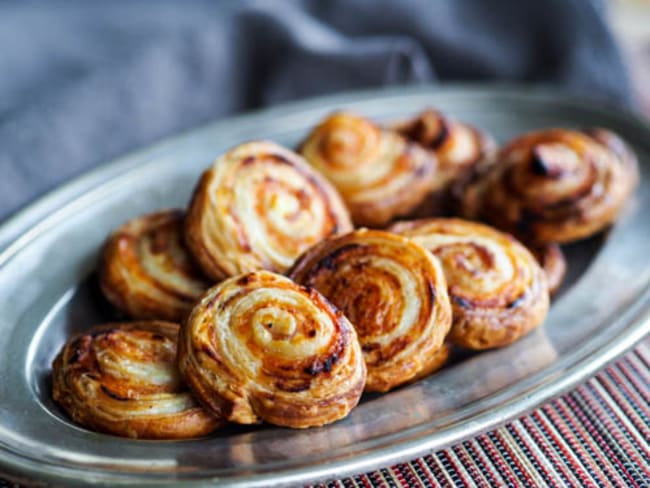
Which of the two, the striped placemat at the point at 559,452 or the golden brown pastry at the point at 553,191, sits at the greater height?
the golden brown pastry at the point at 553,191

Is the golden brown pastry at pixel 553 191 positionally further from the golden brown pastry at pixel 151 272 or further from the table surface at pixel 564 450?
the golden brown pastry at pixel 151 272

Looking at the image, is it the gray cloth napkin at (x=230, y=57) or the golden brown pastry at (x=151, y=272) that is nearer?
the golden brown pastry at (x=151, y=272)

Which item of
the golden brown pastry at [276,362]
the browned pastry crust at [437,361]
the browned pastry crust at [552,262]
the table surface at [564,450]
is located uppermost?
the golden brown pastry at [276,362]

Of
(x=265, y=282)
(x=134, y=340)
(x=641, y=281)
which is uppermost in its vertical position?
(x=265, y=282)

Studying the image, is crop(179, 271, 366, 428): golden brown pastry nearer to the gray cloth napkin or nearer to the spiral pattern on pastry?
the spiral pattern on pastry

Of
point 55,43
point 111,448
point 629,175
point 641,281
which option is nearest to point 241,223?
point 111,448

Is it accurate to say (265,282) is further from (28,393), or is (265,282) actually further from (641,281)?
(641,281)

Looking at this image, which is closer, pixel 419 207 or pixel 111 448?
pixel 111 448

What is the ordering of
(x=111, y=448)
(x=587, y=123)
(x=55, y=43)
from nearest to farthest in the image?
(x=111, y=448)
(x=587, y=123)
(x=55, y=43)

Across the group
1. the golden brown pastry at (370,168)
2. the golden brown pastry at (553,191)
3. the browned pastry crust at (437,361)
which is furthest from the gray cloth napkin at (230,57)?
the browned pastry crust at (437,361)
